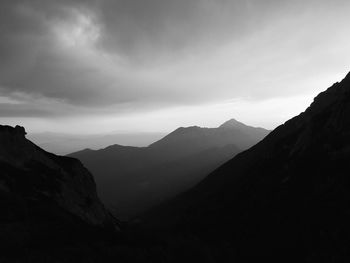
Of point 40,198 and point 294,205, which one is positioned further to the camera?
point 294,205

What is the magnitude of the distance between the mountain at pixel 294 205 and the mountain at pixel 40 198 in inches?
1125

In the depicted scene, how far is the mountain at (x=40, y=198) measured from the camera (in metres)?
43.0

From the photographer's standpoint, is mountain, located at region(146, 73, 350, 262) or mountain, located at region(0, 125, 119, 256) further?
mountain, located at region(146, 73, 350, 262)

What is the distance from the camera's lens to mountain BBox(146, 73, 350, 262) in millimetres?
65562

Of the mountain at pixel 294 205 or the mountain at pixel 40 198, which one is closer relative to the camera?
the mountain at pixel 40 198

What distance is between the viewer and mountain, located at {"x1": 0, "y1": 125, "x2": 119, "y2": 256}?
42969 mm

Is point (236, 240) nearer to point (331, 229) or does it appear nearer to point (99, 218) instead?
point (331, 229)

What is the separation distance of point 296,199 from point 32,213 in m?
70.0

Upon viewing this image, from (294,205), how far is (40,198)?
2600 inches

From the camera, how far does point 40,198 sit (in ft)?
237

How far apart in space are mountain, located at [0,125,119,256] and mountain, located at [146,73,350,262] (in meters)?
28.6

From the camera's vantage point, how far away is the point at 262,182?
124 m

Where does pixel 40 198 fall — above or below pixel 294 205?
above

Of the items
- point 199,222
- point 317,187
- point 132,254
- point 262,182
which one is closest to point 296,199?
point 317,187
